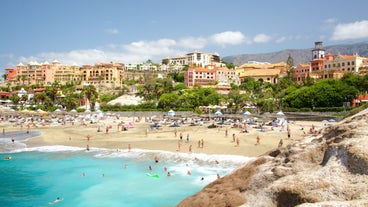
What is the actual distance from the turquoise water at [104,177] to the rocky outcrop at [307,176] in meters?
9.92

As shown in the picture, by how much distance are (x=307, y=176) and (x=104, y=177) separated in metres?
18.0

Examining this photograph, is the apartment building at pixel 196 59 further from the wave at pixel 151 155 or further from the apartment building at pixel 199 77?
the wave at pixel 151 155

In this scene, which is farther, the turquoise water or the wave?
the wave

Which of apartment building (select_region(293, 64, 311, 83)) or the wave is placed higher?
apartment building (select_region(293, 64, 311, 83))

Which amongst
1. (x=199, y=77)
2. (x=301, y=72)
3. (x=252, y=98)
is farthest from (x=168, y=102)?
(x=301, y=72)

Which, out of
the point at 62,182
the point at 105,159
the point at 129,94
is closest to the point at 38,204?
the point at 62,182

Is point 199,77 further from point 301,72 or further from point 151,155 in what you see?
point 151,155

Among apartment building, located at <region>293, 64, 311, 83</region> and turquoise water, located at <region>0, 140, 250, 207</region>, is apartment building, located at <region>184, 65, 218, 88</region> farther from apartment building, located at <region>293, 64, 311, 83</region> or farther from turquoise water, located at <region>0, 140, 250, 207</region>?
turquoise water, located at <region>0, 140, 250, 207</region>

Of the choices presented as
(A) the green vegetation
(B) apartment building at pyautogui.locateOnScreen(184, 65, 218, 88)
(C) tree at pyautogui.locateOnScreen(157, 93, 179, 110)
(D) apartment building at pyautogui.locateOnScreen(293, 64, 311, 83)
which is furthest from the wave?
(D) apartment building at pyautogui.locateOnScreen(293, 64, 311, 83)

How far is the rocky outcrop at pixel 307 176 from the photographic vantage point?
197 inches

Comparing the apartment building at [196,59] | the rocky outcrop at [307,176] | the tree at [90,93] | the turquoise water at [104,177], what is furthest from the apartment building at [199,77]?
the rocky outcrop at [307,176]

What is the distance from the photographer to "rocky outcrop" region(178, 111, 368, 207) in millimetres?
5008

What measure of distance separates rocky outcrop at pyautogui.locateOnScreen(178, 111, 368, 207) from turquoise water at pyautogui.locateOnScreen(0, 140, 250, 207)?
992 centimetres

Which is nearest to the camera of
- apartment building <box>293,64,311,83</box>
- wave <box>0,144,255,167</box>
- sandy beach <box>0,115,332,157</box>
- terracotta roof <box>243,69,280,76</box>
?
wave <box>0,144,255,167</box>
